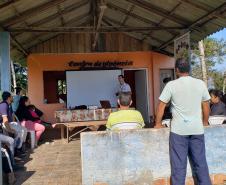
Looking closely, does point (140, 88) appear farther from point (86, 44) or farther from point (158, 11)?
point (158, 11)

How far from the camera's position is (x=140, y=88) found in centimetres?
1538

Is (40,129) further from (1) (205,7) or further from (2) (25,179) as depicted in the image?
(1) (205,7)

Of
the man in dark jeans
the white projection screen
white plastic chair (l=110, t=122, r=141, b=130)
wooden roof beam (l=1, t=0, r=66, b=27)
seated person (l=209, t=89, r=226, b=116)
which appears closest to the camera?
the man in dark jeans

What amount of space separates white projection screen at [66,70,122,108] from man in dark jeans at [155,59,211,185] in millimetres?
9411

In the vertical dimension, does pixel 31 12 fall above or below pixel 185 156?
above

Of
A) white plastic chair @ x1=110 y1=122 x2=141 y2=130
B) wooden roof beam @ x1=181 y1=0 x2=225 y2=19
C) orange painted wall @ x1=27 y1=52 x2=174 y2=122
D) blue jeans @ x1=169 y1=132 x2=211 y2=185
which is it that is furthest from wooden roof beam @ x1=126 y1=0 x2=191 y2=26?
blue jeans @ x1=169 y1=132 x2=211 y2=185

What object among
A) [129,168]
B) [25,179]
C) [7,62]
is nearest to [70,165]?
[25,179]

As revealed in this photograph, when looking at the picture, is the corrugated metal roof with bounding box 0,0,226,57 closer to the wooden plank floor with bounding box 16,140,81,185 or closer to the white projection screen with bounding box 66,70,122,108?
the white projection screen with bounding box 66,70,122,108

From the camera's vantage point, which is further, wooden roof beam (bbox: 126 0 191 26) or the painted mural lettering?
the painted mural lettering

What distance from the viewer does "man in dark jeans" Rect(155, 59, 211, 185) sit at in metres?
4.07

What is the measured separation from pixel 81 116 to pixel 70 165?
3369 millimetres

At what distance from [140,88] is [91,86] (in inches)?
93.0

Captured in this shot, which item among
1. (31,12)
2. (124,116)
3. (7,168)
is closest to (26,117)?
(31,12)

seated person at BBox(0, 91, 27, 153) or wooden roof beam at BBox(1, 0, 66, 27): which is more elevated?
wooden roof beam at BBox(1, 0, 66, 27)
